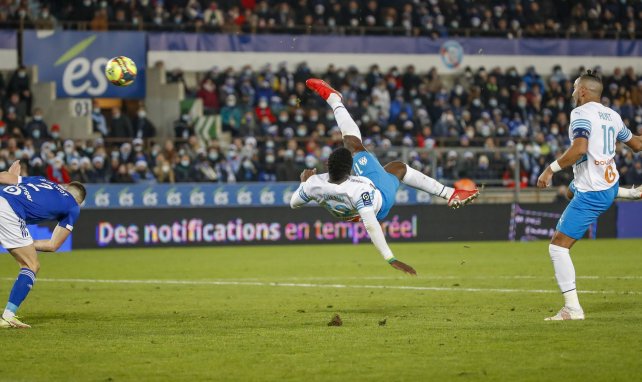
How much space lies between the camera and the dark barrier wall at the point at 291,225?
28.5 m

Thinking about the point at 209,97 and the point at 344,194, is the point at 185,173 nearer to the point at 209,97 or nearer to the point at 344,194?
the point at 209,97

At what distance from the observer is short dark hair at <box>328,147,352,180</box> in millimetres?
12469

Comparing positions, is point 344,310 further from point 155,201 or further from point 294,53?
point 294,53

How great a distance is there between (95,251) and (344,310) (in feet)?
49.4

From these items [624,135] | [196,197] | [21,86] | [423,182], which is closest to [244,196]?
[196,197]

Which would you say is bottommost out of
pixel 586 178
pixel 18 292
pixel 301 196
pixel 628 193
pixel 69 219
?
pixel 18 292

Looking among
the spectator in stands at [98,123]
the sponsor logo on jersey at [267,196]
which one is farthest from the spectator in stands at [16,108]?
the sponsor logo on jersey at [267,196]

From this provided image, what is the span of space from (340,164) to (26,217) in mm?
3681

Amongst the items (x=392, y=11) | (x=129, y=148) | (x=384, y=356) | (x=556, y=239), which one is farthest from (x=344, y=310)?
(x=392, y=11)

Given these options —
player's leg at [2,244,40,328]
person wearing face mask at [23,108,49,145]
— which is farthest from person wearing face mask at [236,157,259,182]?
player's leg at [2,244,40,328]

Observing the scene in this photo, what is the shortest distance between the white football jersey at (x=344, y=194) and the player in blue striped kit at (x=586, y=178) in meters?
2.14

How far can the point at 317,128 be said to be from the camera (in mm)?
33938

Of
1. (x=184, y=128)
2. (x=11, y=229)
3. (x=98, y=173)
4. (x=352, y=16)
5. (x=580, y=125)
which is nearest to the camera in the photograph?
(x=580, y=125)

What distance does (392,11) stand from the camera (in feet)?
135
